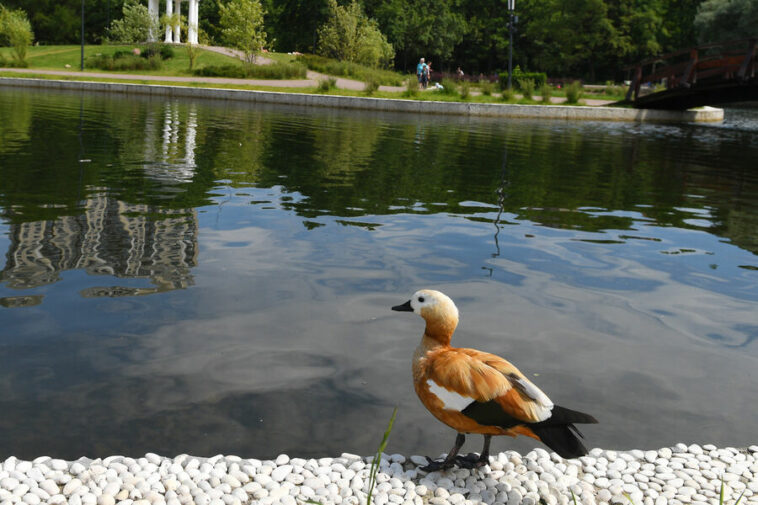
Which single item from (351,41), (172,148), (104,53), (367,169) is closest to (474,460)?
(367,169)

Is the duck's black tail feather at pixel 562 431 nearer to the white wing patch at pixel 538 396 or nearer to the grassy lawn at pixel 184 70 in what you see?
the white wing patch at pixel 538 396

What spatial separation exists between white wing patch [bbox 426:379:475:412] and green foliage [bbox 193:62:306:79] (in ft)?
136

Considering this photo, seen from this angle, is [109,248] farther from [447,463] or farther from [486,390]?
[486,390]

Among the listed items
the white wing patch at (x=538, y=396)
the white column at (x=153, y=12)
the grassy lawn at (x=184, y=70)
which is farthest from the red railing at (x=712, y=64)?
the white column at (x=153, y=12)

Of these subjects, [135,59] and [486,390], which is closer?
[486,390]

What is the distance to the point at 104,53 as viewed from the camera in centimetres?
5247

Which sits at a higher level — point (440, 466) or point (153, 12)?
point (153, 12)

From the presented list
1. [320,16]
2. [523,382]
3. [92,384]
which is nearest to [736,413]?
[523,382]

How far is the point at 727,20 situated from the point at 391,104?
36265mm

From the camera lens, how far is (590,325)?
6074 mm

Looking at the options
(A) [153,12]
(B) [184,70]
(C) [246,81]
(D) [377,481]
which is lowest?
(D) [377,481]

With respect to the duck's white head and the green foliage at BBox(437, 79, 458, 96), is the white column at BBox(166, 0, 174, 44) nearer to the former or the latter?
the green foliage at BBox(437, 79, 458, 96)

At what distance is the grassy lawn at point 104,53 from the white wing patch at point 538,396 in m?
44.4

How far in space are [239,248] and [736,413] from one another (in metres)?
5.22
